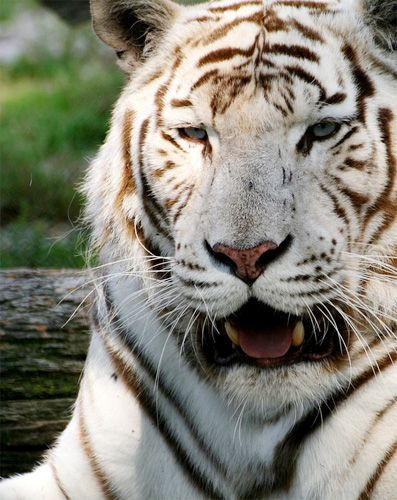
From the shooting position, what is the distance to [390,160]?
2.44 m

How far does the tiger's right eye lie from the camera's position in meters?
2.45

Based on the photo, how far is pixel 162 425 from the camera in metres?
2.72

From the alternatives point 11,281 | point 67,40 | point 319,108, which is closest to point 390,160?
point 319,108

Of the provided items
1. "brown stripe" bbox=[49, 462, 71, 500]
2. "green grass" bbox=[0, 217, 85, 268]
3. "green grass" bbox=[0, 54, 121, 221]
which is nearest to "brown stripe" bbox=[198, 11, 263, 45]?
"brown stripe" bbox=[49, 462, 71, 500]

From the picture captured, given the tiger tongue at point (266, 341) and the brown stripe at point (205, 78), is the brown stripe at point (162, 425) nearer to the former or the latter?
the tiger tongue at point (266, 341)

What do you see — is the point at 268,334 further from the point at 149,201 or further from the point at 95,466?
the point at 95,466

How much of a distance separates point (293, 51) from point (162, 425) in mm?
917

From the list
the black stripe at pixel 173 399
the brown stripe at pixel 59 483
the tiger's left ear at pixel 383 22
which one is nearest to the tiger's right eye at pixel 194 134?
the tiger's left ear at pixel 383 22

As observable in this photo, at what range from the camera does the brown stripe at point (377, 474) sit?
101 inches

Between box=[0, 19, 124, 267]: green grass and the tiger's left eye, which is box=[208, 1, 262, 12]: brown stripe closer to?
the tiger's left eye

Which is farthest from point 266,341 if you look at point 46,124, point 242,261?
point 46,124

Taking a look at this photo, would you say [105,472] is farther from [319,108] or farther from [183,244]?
[319,108]

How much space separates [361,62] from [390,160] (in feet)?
0.73

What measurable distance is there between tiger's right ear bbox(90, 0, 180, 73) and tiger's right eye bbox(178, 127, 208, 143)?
1.03 ft
